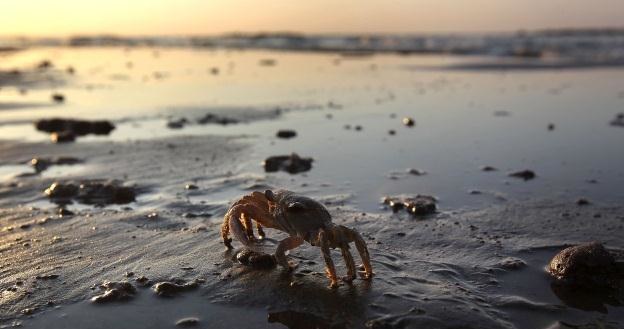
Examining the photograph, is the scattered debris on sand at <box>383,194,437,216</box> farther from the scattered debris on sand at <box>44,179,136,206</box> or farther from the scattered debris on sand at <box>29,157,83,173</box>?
the scattered debris on sand at <box>29,157,83,173</box>

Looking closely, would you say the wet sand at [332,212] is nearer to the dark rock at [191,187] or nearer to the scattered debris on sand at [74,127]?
the dark rock at [191,187]

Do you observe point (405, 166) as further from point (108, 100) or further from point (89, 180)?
point (108, 100)

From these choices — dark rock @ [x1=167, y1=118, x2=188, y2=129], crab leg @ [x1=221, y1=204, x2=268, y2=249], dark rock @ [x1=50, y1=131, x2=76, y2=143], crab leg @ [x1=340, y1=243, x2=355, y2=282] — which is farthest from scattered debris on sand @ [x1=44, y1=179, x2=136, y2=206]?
dark rock @ [x1=167, y1=118, x2=188, y2=129]

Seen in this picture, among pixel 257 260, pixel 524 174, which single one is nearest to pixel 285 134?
pixel 524 174

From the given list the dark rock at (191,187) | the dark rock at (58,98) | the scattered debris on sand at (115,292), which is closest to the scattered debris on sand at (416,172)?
the dark rock at (191,187)

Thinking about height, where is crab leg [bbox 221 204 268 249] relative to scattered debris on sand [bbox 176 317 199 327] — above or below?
above

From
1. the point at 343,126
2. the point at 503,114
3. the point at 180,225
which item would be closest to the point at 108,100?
the point at 343,126
